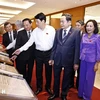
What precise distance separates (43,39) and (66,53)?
0.50m

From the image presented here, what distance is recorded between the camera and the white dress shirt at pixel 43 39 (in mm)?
2777

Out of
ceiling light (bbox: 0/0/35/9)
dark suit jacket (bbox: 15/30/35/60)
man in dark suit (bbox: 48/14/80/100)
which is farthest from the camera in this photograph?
ceiling light (bbox: 0/0/35/9)

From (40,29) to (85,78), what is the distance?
1.09 m

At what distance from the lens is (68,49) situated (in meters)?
2.51

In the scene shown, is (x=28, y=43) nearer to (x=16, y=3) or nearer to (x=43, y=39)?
(x=43, y=39)

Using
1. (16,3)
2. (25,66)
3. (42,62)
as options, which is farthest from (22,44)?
(16,3)

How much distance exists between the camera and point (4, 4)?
10406mm

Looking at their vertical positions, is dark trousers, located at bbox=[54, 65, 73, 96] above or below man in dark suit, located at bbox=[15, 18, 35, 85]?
below

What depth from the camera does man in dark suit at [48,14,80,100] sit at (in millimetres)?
2492

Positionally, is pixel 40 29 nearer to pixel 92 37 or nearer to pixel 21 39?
pixel 21 39

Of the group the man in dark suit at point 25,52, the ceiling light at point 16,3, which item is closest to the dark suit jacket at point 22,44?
the man in dark suit at point 25,52

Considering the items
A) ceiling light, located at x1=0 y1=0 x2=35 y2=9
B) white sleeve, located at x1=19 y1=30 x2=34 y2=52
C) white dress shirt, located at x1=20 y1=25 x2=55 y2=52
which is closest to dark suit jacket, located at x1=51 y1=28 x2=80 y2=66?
white dress shirt, located at x1=20 y1=25 x2=55 y2=52

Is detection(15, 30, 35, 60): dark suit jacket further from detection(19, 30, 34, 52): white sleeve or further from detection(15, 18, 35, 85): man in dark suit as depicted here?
detection(19, 30, 34, 52): white sleeve

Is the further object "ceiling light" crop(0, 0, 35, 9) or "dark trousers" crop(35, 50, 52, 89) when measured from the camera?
"ceiling light" crop(0, 0, 35, 9)
